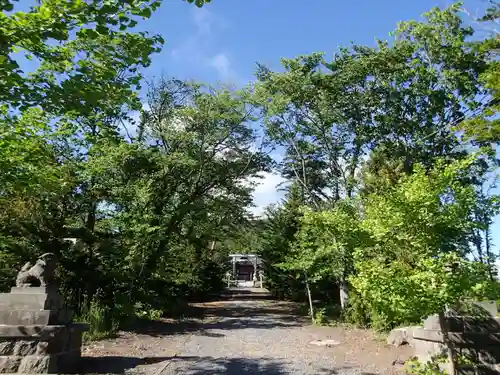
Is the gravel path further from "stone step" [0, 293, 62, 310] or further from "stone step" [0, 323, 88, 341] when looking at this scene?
"stone step" [0, 293, 62, 310]

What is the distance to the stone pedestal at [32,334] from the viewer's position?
6.17 metres

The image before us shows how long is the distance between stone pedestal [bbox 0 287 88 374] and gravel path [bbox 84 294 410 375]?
2.82 feet

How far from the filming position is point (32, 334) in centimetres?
625

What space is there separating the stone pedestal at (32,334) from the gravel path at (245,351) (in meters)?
0.86

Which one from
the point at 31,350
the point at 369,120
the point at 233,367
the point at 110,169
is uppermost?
the point at 369,120

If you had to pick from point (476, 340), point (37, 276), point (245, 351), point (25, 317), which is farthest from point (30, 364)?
point (476, 340)

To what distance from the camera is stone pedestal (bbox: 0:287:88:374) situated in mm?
6172

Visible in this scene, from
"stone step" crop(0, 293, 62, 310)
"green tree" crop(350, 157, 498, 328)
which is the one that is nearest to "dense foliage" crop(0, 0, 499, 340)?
"green tree" crop(350, 157, 498, 328)

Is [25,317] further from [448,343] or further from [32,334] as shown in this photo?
[448,343]

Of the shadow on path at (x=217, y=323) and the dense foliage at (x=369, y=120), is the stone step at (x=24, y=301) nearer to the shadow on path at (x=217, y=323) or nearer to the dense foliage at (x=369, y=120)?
the shadow on path at (x=217, y=323)

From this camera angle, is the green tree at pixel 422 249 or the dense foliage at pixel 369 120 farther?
the dense foliage at pixel 369 120

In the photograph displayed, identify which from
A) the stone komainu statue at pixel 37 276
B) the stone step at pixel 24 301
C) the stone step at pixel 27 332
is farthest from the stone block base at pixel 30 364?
the stone komainu statue at pixel 37 276

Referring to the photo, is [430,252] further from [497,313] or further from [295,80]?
[295,80]

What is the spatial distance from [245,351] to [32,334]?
14.3ft
